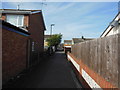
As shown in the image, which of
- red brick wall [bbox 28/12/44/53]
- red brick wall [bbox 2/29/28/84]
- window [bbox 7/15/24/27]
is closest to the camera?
red brick wall [bbox 2/29/28/84]

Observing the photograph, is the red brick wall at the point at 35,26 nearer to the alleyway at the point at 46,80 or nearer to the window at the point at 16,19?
the window at the point at 16,19

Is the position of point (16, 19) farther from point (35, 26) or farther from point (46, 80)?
point (46, 80)

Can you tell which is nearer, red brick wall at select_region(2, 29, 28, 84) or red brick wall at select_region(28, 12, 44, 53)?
red brick wall at select_region(2, 29, 28, 84)

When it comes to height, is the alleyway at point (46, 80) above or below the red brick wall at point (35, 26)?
below

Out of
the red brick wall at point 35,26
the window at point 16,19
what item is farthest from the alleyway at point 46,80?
the window at point 16,19

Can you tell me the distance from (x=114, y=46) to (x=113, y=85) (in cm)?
79

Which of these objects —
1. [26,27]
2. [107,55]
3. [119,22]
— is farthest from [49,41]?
[107,55]

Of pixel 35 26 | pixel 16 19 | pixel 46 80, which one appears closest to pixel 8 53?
pixel 46 80

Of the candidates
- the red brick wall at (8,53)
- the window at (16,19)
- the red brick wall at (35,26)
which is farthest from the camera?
the red brick wall at (35,26)

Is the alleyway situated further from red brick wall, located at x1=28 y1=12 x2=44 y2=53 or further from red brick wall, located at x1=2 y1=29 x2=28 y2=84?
red brick wall, located at x1=28 y1=12 x2=44 y2=53

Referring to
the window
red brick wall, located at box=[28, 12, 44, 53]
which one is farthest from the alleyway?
the window

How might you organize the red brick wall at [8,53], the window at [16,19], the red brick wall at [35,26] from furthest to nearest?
the red brick wall at [35,26]
the window at [16,19]
the red brick wall at [8,53]

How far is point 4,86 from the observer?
5535mm

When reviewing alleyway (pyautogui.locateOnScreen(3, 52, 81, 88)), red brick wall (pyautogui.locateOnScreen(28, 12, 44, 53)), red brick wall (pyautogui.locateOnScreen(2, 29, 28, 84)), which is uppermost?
red brick wall (pyautogui.locateOnScreen(28, 12, 44, 53))
